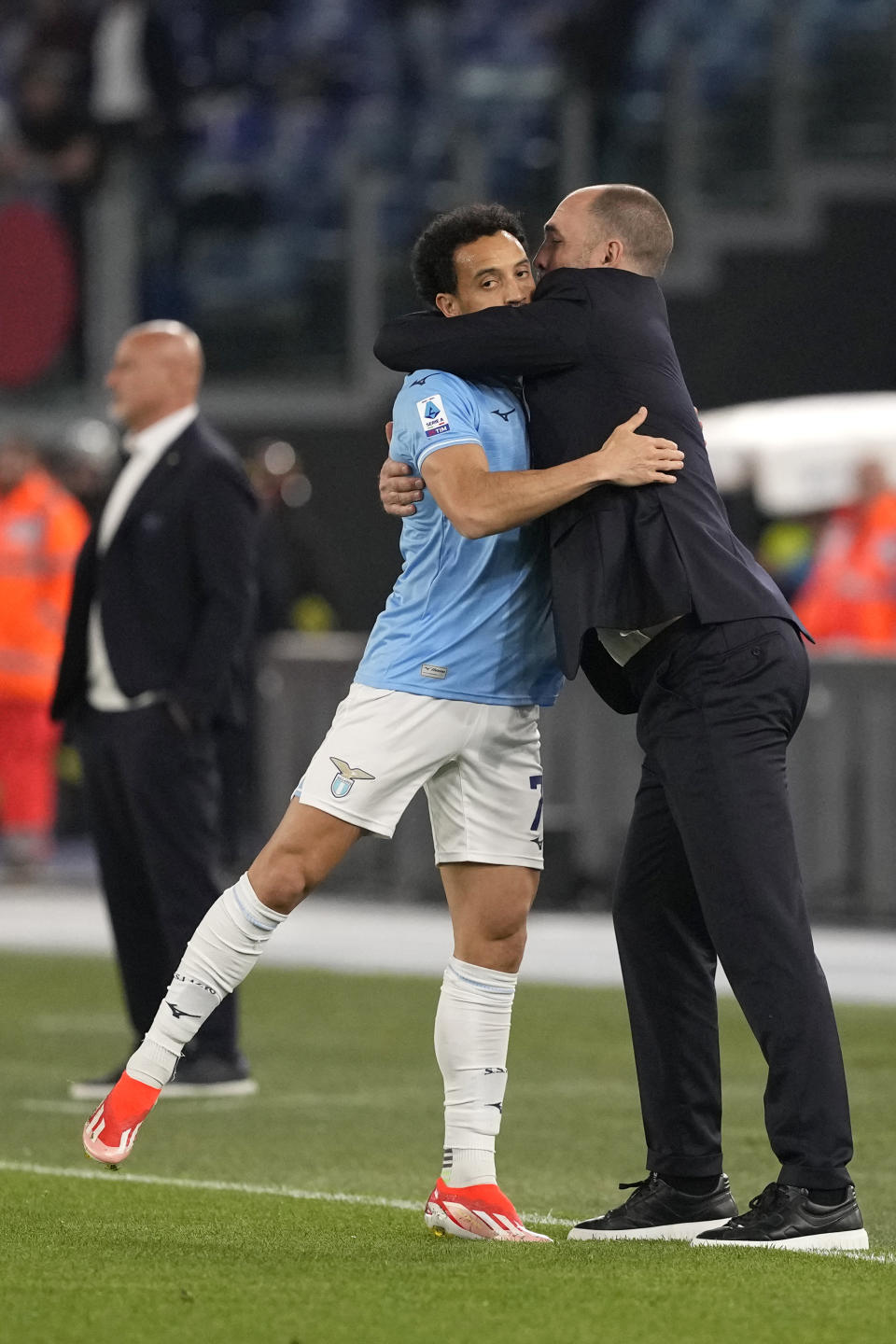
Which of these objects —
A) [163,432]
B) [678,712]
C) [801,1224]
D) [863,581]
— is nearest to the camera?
[801,1224]

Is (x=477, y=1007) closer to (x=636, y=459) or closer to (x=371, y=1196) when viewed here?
(x=371, y=1196)

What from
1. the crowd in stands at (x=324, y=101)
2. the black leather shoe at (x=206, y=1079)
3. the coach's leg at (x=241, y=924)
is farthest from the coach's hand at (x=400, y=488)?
the crowd in stands at (x=324, y=101)

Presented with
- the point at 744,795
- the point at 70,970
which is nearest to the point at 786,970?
the point at 744,795

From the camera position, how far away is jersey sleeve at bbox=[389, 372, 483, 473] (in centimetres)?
518

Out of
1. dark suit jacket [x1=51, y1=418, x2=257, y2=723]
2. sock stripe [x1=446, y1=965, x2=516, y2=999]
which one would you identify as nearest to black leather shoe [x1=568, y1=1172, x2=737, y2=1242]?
sock stripe [x1=446, y1=965, x2=516, y2=999]

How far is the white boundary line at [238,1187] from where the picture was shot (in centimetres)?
586

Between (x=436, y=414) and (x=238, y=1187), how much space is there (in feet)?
6.67

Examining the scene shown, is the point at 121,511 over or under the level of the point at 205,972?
over

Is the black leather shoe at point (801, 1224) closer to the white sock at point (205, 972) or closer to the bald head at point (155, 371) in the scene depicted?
the white sock at point (205, 972)

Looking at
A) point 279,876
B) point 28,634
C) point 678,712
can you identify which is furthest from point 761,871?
point 28,634

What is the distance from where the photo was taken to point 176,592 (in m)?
7.95

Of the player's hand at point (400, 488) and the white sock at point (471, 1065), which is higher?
the player's hand at point (400, 488)

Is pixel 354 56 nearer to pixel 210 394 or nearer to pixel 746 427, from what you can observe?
pixel 210 394

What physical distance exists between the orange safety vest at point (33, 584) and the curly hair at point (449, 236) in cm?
987
